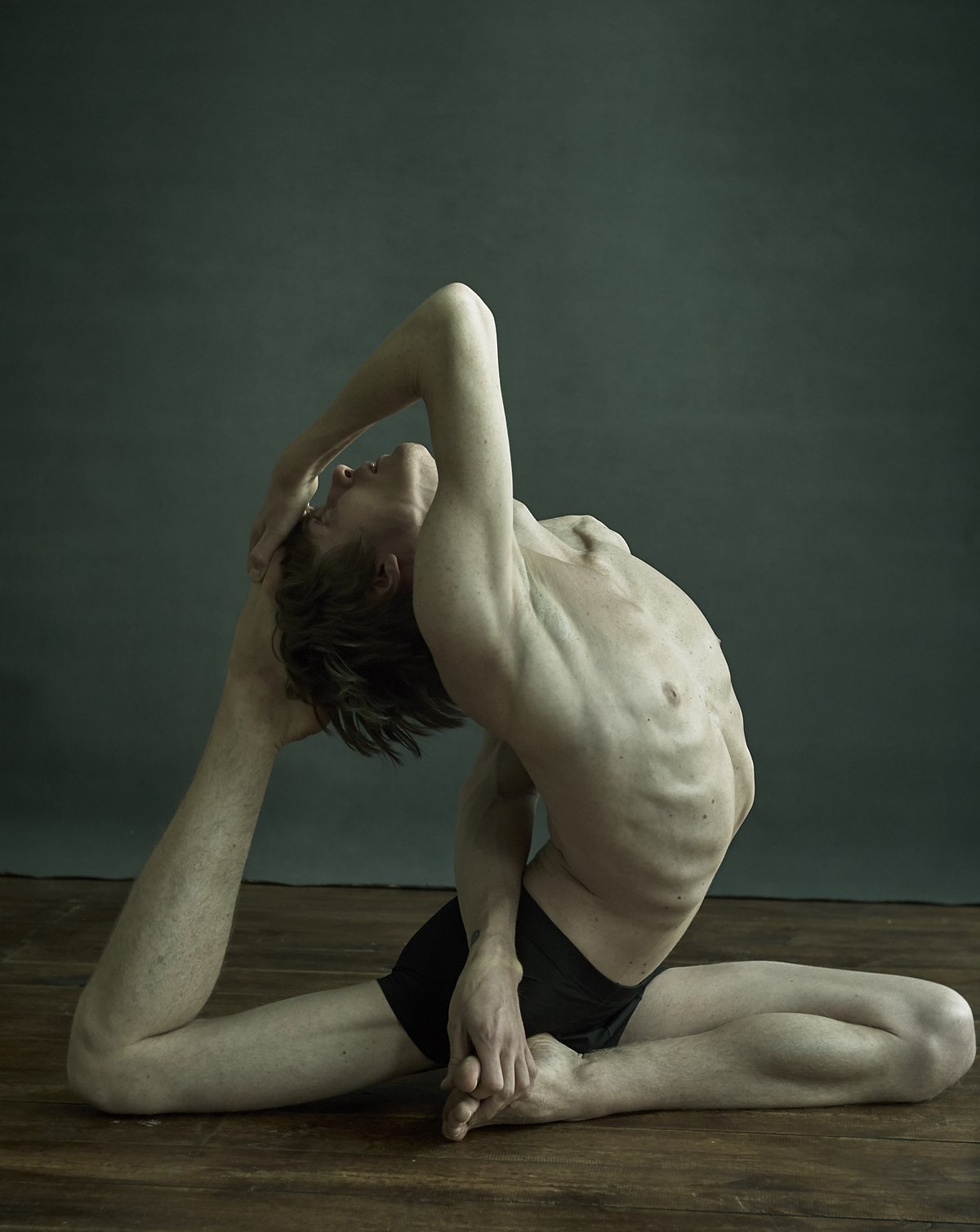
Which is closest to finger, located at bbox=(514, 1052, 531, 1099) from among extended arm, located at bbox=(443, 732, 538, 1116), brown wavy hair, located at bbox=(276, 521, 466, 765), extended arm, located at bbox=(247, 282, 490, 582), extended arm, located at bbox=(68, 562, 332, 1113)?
extended arm, located at bbox=(443, 732, 538, 1116)

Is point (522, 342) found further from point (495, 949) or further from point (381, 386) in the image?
point (495, 949)

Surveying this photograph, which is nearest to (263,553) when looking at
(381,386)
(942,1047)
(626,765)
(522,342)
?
(381,386)

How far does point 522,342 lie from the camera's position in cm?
331

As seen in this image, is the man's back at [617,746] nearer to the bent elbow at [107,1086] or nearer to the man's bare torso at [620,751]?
the man's bare torso at [620,751]

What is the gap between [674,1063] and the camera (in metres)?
1.70

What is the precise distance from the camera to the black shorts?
165cm

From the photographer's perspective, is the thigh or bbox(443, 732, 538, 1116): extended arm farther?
the thigh

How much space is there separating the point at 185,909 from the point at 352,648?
437 mm

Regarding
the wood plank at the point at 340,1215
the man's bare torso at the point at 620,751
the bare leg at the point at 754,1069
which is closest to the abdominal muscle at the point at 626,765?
the man's bare torso at the point at 620,751

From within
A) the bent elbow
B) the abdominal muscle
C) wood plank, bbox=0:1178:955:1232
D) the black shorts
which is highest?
the abdominal muscle

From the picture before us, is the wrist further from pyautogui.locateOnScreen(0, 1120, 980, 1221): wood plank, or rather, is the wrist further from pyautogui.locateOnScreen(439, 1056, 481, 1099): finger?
pyautogui.locateOnScreen(0, 1120, 980, 1221): wood plank

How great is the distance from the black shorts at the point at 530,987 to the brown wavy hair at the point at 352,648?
29cm

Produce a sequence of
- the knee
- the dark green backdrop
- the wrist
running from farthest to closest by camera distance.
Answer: the dark green backdrop < the knee < the wrist

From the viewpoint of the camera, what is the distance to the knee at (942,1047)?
170cm
